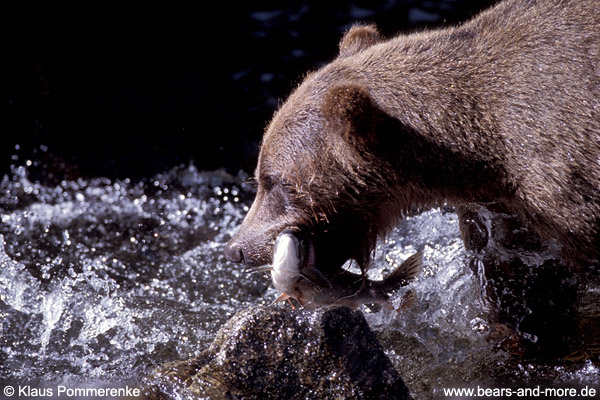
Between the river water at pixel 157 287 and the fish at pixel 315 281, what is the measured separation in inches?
7.9

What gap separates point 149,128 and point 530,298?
400 centimetres

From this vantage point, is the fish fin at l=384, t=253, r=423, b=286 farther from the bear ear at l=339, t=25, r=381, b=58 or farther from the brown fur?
the bear ear at l=339, t=25, r=381, b=58

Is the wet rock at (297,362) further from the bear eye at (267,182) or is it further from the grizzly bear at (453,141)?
the bear eye at (267,182)

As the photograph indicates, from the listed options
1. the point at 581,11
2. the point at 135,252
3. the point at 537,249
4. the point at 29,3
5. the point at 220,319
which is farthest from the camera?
the point at 29,3

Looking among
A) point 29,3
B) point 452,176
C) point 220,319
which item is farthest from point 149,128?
point 452,176

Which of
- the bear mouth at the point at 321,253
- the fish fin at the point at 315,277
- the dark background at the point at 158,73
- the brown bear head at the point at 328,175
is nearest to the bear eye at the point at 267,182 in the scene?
the brown bear head at the point at 328,175

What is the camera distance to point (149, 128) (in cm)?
649

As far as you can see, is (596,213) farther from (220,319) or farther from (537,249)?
(220,319)

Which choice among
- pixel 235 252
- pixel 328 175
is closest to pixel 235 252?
pixel 235 252

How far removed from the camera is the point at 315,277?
349 cm

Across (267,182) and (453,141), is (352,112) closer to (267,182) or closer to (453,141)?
(453,141)

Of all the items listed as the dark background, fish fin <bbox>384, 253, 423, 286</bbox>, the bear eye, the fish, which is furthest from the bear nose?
the dark background

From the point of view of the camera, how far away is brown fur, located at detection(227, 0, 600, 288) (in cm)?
304

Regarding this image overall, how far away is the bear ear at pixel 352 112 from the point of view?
3.10 metres
